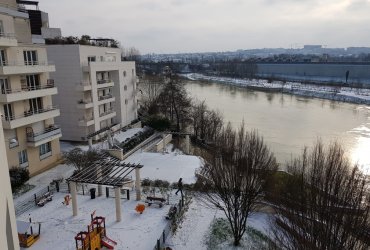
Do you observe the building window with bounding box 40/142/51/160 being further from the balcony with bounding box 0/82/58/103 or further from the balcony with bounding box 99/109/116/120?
the balcony with bounding box 99/109/116/120

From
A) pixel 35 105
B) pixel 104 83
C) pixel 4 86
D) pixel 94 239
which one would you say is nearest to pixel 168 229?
pixel 94 239

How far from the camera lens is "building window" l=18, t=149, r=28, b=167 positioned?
75.6ft

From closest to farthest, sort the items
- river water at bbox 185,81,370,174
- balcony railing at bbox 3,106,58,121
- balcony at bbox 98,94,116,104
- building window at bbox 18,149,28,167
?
balcony railing at bbox 3,106,58,121 → building window at bbox 18,149,28,167 → balcony at bbox 98,94,116,104 → river water at bbox 185,81,370,174

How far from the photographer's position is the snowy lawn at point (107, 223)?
14.7 metres

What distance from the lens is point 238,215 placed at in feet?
48.4

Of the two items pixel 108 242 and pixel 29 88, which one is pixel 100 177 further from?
pixel 29 88

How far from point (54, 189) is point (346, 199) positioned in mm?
17249

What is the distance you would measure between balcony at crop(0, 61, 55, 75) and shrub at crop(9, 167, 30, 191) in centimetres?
641

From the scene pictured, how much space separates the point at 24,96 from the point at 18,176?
5542 millimetres

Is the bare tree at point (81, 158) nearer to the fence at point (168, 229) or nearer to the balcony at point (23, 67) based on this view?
the balcony at point (23, 67)


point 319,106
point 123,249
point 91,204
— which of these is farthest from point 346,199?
point 319,106

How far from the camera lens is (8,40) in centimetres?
2069

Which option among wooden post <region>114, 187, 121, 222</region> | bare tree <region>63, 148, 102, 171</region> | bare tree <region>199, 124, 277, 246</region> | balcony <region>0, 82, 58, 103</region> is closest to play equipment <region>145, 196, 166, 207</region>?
wooden post <region>114, 187, 121, 222</region>

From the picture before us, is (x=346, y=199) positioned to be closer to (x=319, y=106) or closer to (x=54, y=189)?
(x=54, y=189)
